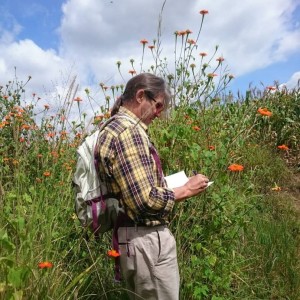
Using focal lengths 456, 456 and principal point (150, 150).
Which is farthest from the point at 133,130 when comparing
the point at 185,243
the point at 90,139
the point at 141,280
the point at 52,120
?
the point at 52,120

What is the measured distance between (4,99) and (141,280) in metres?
3.29

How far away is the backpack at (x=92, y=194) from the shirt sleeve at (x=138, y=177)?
0.15m


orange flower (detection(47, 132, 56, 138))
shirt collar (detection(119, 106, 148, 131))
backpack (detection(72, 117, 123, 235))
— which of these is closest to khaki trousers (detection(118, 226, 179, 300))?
backpack (detection(72, 117, 123, 235))

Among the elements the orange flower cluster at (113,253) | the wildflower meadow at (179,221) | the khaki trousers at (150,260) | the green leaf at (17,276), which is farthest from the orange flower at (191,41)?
the green leaf at (17,276)

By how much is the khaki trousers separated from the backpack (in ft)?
0.37

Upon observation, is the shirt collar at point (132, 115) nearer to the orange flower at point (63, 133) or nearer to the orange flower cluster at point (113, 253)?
the orange flower cluster at point (113, 253)

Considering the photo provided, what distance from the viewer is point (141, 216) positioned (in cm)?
218

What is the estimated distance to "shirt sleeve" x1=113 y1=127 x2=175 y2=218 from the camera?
209 centimetres

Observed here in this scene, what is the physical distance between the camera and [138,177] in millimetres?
2090

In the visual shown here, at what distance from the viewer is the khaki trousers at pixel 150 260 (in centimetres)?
224

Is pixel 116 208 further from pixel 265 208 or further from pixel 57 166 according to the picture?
pixel 265 208

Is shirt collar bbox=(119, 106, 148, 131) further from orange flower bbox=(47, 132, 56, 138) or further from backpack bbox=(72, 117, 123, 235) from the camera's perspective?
orange flower bbox=(47, 132, 56, 138)

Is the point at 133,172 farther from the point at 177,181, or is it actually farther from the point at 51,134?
the point at 51,134

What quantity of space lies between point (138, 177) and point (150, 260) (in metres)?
0.44
